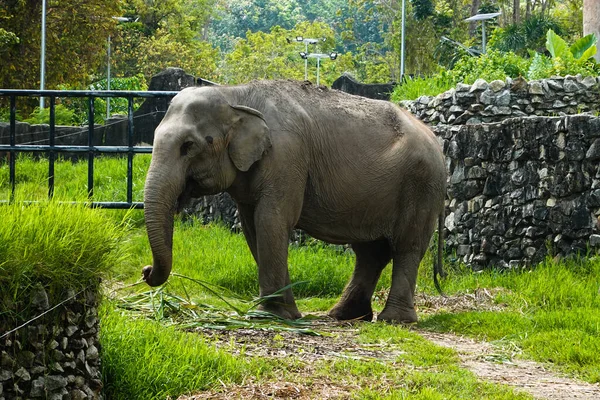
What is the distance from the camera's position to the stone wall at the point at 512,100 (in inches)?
600

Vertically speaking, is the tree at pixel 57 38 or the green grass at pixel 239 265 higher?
the tree at pixel 57 38

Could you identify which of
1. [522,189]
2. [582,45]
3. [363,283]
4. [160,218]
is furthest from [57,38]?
[160,218]

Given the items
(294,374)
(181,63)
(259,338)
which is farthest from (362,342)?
(181,63)

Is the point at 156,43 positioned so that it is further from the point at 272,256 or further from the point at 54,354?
the point at 54,354

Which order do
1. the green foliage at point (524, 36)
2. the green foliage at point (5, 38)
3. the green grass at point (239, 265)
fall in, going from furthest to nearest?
the green foliage at point (524, 36), the green foliage at point (5, 38), the green grass at point (239, 265)

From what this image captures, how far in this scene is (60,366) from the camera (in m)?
5.81

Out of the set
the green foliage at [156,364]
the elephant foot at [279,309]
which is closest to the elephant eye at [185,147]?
the elephant foot at [279,309]

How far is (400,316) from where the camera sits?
9.91 m

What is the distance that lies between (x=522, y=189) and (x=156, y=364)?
7.23 m

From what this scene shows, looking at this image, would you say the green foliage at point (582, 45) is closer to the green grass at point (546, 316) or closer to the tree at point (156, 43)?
the green grass at point (546, 316)

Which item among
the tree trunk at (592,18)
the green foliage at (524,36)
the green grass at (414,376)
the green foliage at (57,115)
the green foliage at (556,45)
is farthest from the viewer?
the green foliage at (524,36)

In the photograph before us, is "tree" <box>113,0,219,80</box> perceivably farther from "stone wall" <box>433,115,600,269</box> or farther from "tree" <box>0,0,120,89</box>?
"stone wall" <box>433,115,600,269</box>

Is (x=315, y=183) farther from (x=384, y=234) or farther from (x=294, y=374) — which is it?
(x=294, y=374)

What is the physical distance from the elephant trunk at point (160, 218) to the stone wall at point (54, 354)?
222cm
